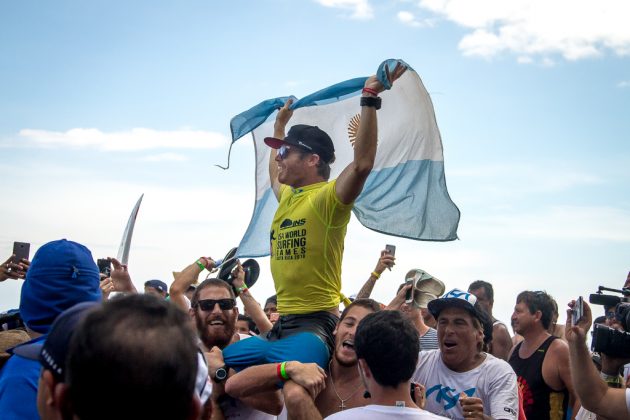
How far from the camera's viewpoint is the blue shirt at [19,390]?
2.52m

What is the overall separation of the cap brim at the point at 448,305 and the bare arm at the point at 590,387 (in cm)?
74

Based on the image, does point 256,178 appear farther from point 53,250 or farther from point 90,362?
point 90,362

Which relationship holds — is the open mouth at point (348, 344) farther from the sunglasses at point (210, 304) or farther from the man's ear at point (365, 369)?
the sunglasses at point (210, 304)

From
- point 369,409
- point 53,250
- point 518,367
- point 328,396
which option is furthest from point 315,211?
point 518,367

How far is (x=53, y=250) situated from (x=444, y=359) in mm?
2813

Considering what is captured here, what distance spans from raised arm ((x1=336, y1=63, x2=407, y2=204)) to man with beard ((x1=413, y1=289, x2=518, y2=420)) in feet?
3.99

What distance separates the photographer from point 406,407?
136 inches

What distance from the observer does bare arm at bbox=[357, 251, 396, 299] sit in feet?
21.3

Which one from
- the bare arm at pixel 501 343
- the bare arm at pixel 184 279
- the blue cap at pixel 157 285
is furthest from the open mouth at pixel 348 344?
the blue cap at pixel 157 285

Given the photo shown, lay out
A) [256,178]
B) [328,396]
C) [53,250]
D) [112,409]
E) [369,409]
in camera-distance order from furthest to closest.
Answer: [256,178]
[328,396]
[369,409]
[53,250]
[112,409]

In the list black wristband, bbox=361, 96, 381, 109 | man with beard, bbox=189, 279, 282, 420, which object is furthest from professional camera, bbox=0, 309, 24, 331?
black wristband, bbox=361, 96, 381, 109

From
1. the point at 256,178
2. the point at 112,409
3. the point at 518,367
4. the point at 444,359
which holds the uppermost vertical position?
the point at 256,178

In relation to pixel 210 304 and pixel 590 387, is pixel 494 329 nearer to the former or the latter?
pixel 590 387

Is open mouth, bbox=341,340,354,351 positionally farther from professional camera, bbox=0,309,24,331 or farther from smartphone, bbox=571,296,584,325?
professional camera, bbox=0,309,24,331
